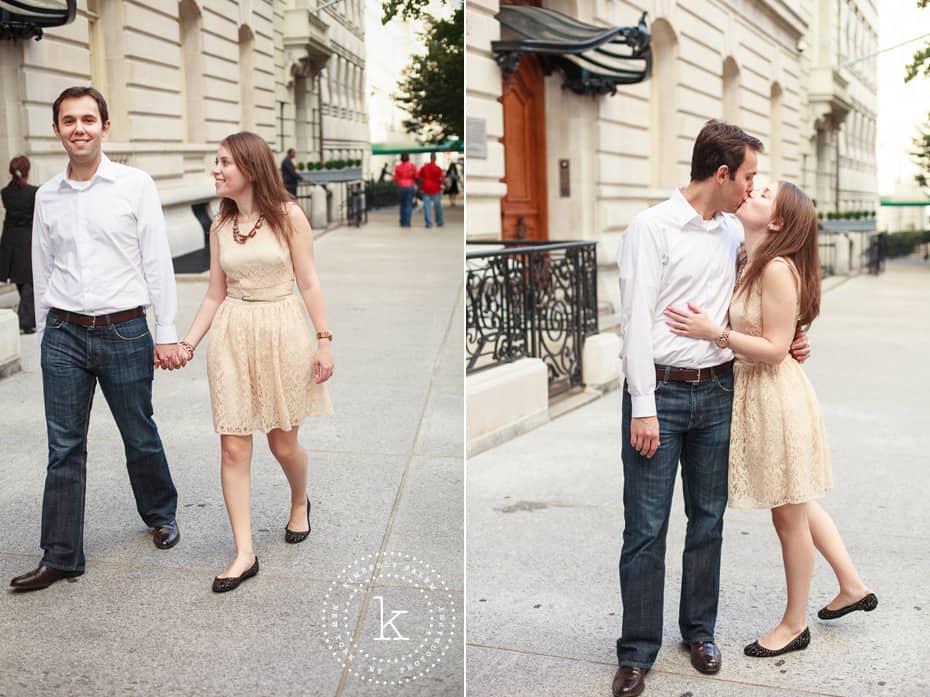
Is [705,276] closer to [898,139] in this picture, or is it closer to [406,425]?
[406,425]

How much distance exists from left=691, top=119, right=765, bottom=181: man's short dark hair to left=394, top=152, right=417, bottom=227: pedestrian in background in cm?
80

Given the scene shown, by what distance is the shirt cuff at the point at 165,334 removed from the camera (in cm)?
312

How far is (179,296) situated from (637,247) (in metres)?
1.56

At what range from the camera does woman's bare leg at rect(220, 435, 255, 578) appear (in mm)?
3346

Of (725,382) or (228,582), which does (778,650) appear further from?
(228,582)

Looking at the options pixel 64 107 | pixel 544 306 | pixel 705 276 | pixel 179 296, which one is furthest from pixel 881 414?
pixel 64 107

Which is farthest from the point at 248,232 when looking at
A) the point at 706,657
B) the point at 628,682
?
the point at 706,657

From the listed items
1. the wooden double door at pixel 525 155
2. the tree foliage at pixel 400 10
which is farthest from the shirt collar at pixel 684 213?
the wooden double door at pixel 525 155

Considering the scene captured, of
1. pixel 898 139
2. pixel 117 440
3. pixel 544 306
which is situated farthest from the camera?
pixel 898 139

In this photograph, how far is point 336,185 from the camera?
262cm

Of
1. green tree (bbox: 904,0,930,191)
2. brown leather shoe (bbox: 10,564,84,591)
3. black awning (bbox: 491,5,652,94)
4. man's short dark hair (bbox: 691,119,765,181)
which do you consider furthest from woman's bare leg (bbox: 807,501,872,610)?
black awning (bbox: 491,5,652,94)

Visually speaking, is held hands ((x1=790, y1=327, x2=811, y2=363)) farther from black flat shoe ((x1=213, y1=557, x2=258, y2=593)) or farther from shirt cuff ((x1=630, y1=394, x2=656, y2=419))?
black flat shoe ((x1=213, y1=557, x2=258, y2=593))

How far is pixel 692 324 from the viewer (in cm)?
279

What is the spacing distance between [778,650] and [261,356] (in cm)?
175
